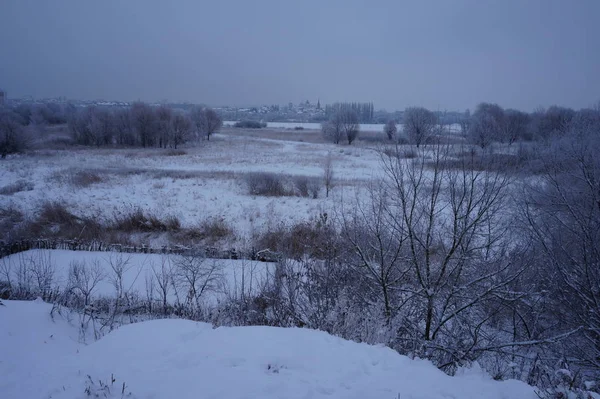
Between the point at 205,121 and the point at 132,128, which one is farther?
the point at 205,121

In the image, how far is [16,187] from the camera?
63.4ft

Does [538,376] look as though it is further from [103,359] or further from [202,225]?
[202,225]

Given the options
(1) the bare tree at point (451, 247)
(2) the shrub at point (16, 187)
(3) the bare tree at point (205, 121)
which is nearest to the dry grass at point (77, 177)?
(2) the shrub at point (16, 187)

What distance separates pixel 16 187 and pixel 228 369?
22530mm

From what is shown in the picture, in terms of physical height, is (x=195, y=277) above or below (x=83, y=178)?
below

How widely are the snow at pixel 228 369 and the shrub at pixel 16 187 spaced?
18452mm

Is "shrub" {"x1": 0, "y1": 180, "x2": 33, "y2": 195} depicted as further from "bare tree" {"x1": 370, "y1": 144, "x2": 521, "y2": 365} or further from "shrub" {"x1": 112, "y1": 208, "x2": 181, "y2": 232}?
"bare tree" {"x1": 370, "y1": 144, "x2": 521, "y2": 365}

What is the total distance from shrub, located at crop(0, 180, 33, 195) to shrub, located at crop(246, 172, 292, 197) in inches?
524

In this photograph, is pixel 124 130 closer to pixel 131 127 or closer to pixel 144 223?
pixel 131 127

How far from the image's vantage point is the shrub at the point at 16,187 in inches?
738

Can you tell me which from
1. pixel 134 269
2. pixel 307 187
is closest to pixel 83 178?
pixel 134 269

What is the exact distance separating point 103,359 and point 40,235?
1322cm

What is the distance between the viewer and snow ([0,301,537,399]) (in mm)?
3666

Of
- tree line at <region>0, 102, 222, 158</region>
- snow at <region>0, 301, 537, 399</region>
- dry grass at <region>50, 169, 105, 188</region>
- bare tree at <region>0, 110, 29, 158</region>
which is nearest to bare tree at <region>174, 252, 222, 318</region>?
snow at <region>0, 301, 537, 399</region>
